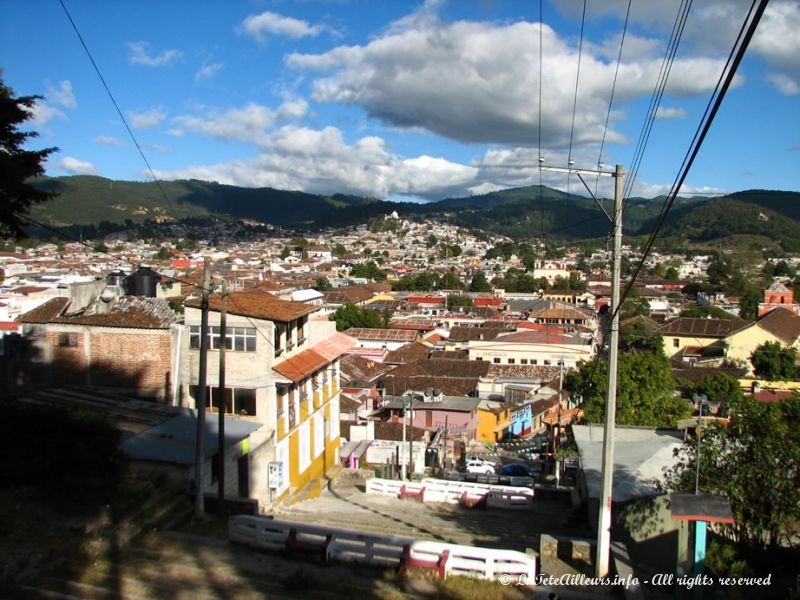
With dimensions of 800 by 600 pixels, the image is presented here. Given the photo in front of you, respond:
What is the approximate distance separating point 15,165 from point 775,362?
145ft

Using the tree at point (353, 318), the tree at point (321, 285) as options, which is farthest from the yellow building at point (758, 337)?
the tree at point (321, 285)

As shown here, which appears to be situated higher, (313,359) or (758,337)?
(313,359)

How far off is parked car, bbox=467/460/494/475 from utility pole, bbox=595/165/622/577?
537 inches

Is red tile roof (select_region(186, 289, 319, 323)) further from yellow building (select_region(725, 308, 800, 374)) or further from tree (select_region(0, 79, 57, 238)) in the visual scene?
yellow building (select_region(725, 308, 800, 374))

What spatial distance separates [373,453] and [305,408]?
591cm

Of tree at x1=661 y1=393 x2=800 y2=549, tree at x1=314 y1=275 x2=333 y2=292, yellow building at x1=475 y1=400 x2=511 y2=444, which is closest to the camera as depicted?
tree at x1=661 y1=393 x2=800 y2=549

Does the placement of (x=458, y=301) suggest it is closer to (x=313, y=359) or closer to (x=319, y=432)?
(x=319, y=432)

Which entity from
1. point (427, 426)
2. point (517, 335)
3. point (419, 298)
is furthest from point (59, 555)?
point (419, 298)

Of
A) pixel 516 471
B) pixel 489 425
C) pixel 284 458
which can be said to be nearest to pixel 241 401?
pixel 284 458

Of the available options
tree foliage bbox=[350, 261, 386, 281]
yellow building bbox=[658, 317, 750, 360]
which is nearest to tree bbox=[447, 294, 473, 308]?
yellow building bbox=[658, 317, 750, 360]

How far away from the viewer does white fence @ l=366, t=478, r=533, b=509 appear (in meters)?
14.9

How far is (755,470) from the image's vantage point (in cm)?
778

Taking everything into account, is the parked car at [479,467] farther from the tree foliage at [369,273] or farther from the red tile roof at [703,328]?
the tree foliage at [369,273]

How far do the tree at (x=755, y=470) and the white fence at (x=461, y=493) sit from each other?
6.67m
